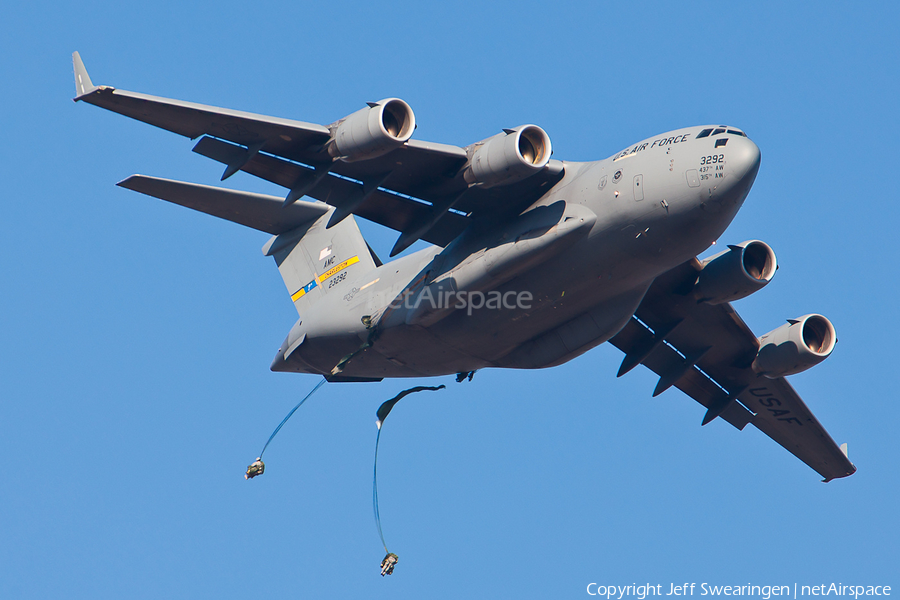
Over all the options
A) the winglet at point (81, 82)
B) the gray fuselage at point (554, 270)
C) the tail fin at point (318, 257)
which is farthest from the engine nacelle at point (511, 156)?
the winglet at point (81, 82)

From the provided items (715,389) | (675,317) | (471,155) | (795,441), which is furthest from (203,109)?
(795,441)

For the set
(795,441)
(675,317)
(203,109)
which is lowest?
(795,441)

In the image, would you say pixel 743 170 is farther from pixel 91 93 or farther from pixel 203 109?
pixel 91 93

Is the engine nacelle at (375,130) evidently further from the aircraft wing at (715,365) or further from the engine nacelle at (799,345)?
the engine nacelle at (799,345)

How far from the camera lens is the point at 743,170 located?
13.1 metres

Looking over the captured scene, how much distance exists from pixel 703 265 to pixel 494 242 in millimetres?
3573

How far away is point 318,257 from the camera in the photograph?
18172 mm

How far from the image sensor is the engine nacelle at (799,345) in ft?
55.2

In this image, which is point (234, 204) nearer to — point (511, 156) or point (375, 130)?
point (375, 130)

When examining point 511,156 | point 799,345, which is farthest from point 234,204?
point 799,345

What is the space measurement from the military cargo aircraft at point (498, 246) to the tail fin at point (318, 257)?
37 millimetres

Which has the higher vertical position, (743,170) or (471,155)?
(471,155)

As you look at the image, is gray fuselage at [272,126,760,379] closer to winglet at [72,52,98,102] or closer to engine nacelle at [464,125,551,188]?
engine nacelle at [464,125,551,188]

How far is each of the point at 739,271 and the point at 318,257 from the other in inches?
271
